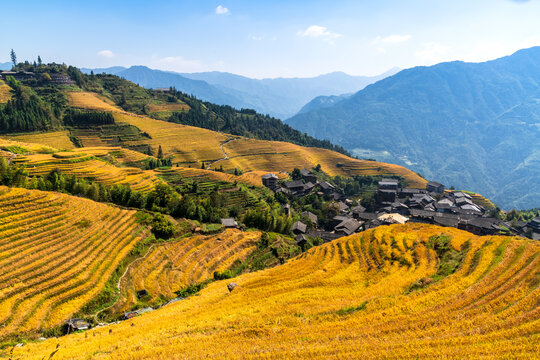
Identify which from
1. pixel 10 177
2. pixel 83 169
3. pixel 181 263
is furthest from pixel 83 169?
pixel 181 263

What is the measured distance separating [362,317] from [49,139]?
117285 mm

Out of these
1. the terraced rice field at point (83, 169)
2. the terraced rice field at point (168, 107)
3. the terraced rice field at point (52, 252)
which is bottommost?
the terraced rice field at point (52, 252)

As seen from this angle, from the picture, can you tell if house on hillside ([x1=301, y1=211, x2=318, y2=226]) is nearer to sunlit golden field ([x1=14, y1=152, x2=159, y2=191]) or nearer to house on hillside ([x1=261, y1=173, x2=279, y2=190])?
house on hillside ([x1=261, y1=173, x2=279, y2=190])

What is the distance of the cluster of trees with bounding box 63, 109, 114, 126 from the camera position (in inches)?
4547

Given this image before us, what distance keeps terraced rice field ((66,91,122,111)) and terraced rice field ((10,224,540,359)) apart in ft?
455

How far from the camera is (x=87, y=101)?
141 meters

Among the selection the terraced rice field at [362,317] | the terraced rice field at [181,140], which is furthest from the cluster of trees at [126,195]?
the terraced rice field at [181,140]

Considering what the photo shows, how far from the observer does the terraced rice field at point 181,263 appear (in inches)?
1280

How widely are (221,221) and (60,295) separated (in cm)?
2943

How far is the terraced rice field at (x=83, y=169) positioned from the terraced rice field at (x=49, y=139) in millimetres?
34080

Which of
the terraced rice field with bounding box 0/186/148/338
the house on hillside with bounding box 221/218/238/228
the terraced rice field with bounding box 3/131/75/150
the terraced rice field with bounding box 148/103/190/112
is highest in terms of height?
the terraced rice field with bounding box 148/103/190/112

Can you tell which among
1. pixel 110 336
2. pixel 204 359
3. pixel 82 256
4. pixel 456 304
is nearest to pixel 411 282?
pixel 456 304

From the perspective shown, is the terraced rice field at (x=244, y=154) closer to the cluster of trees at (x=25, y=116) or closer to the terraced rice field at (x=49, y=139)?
the terraced rice field at (x=49, y=139)

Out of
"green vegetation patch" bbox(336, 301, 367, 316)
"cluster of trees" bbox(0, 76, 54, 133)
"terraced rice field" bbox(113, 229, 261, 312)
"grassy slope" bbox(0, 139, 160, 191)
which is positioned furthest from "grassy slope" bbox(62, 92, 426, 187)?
"green vegetation patch" bbox(336, 301, 367, 316)
